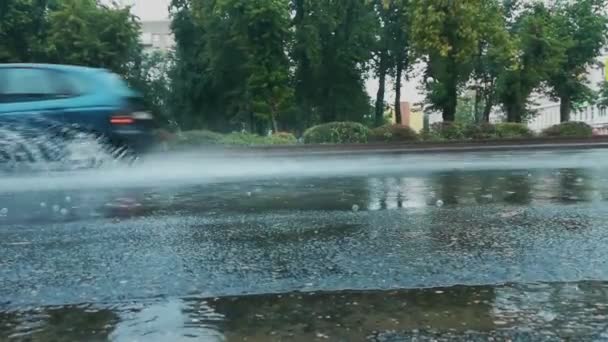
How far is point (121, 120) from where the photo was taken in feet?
28.9

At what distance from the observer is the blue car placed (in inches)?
343

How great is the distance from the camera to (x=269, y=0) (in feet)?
98.1

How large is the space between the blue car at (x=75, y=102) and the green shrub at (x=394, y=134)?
16171 millimetres

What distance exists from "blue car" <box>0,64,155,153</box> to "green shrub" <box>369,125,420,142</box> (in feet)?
53.1

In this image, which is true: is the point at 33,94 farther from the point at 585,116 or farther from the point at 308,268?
the point at 585,116

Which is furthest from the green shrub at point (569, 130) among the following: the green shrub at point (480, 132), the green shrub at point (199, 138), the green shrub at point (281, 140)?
the green shrub at point (199, 138)

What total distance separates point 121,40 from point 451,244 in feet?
89.5

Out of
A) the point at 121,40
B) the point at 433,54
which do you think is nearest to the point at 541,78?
the point at 433,54

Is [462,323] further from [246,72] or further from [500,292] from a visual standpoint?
[246,72]

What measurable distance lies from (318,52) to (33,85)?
1051 inches

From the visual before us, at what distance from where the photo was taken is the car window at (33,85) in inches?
348

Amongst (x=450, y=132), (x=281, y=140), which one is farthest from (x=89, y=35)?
(x=450, y=132)

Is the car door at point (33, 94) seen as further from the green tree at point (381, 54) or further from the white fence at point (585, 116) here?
the white fence at point (585, 116)

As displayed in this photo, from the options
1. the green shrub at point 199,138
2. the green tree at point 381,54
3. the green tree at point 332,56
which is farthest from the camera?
the green tree at point 381,54
